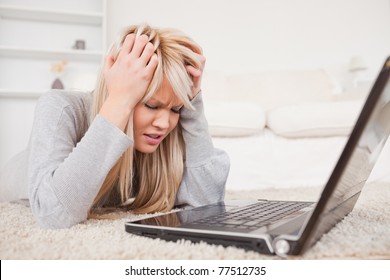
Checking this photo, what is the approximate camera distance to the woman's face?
2.72ft

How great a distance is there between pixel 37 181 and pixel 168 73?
0.34 metres

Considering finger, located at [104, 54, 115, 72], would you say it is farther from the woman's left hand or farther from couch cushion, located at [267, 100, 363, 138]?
couch cushion, located at [267, 100, 363, 138]

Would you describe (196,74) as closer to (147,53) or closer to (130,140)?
(147,53)

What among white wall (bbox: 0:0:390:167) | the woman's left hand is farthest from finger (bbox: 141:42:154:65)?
white wall (bbox: 0:0:390:167)

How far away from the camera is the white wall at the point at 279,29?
339cm

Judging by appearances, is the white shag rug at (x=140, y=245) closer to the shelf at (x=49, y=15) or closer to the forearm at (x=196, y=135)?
the forearm at (x=196, y=135)

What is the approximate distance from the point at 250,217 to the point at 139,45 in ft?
1.37

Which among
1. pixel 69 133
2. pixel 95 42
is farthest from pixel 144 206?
pixel 95 42

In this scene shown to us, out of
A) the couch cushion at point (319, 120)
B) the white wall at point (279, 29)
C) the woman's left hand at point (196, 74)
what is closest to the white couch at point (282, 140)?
the couch cushion at point (319, 120)

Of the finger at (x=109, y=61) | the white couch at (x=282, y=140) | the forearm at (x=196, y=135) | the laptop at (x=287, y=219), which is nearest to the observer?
the laptop at (x=287, y=219)

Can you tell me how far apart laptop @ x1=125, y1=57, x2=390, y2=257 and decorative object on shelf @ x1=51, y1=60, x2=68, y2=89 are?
2.45 meters

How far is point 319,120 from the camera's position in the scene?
1.88 metres

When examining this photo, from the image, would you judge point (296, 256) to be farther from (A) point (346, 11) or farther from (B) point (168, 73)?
(A) point (346, 11)

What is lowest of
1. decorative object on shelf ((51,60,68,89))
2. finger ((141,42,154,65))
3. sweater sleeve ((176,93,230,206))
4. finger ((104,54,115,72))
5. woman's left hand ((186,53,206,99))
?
decorative object on shelf ((51,60,68,89))
